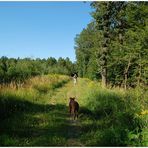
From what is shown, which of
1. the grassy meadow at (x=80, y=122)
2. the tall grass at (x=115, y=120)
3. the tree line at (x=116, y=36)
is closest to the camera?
the tall grass at (x=115, y=120)

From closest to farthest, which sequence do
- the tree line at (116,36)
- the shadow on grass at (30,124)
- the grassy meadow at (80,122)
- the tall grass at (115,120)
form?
the tall grass at (115,120)
the grassy meadow at (80,122)
the shadow on grass at (30,124)
the tree line at (116,36)

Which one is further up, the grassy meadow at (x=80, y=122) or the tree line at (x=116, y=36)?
the tree line at (x=116, y=36)

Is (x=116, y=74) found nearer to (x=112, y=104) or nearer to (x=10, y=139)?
(x=112, y=104)

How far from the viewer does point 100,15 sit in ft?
108

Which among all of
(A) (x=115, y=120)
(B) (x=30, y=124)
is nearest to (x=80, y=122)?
(A) (x=115, y=120)

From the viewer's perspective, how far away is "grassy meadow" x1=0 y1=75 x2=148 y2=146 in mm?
8438

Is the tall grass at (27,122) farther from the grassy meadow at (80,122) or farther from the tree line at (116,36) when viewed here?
the tree line at (116,36)

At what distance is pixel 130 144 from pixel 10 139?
9.40 ft

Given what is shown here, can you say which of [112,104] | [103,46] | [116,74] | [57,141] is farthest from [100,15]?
[57,141]

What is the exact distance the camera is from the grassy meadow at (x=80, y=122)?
844 centimetres

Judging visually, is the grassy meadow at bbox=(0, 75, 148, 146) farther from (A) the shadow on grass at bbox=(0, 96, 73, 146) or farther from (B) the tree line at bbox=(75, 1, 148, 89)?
(B) the tree line at bbox=(75, 1, 148, 89)

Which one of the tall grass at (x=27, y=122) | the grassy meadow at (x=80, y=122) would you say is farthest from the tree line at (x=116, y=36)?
the tall grass at (x=27, y=122)

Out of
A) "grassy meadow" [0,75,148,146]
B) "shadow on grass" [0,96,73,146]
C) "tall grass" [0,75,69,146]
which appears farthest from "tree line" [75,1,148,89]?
"shadow on grass" [0,96,73,146]

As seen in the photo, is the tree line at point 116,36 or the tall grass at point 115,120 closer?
the tall grass at point 115,120
